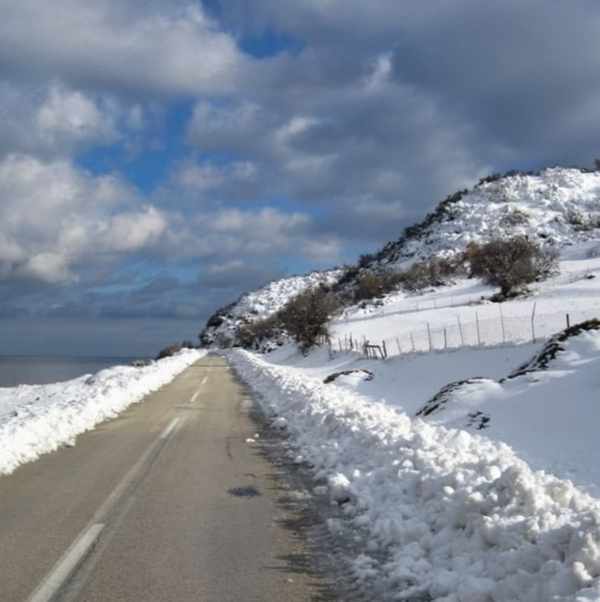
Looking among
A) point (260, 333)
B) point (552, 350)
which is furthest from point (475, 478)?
point (260, 333)

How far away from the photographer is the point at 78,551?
662 centimetres

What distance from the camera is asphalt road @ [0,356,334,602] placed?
18.6ft

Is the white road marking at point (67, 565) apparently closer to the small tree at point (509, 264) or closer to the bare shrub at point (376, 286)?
the small tree at point (509, 264)

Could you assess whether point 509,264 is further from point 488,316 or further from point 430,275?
point 430,275

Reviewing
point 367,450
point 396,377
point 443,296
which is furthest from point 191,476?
point 443,296

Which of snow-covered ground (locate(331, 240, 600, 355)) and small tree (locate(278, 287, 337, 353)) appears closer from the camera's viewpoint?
snow-covered ground (locate(331, 240, 600, 355))

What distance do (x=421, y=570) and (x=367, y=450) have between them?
4887mm

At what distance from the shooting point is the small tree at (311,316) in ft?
203

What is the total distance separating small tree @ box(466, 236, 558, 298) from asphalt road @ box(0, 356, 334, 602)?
2306 inches

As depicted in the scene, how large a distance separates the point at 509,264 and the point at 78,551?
66663 mm

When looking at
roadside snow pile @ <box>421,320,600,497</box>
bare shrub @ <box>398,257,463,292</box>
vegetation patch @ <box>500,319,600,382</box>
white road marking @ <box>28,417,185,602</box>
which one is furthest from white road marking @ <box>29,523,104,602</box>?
bare shrub @ <box>398,257,463,292</box>

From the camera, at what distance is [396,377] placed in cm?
2759

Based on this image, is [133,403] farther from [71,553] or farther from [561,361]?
[71,553]

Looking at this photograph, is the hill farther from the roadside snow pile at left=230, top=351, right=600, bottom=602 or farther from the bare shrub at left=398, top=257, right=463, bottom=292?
the roadside snow pile at left=230, top=351, right=600, bottom=602
